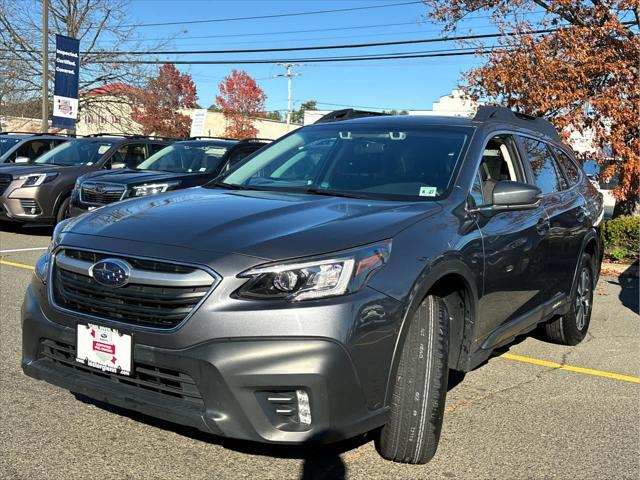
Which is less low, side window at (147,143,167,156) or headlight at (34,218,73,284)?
side window at (147,143,167,156)

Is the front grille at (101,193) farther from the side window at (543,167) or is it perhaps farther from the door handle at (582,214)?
the door handle at (582,214)

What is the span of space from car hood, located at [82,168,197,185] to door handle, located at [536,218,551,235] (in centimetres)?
643

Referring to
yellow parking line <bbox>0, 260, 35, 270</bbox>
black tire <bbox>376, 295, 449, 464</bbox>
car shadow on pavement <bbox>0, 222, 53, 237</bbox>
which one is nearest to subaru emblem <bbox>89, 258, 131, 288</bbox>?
black tire <bbox>376, 295, 449, 464</bbox>

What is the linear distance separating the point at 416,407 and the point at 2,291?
17.3ft

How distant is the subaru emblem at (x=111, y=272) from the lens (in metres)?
2.87

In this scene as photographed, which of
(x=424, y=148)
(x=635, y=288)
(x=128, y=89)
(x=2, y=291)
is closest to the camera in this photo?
(x=424, y=148)

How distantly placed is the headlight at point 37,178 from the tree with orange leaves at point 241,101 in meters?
35.7

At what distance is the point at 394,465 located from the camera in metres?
3.31

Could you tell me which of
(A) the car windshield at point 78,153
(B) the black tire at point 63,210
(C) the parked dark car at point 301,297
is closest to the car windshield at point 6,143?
(A) the car windshield at point 78,153

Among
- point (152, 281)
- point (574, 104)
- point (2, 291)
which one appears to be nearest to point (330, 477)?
point (152, 281)

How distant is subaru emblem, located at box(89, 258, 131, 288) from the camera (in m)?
2.87

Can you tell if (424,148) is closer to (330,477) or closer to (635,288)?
(330,477)

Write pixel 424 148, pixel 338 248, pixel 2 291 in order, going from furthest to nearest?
pixel 2 291
pixel 424 148
pixel 338 248

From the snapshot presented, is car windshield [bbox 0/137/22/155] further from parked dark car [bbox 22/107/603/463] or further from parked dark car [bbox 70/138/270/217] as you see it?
parked dark car [bbox 22/107/603/463]
